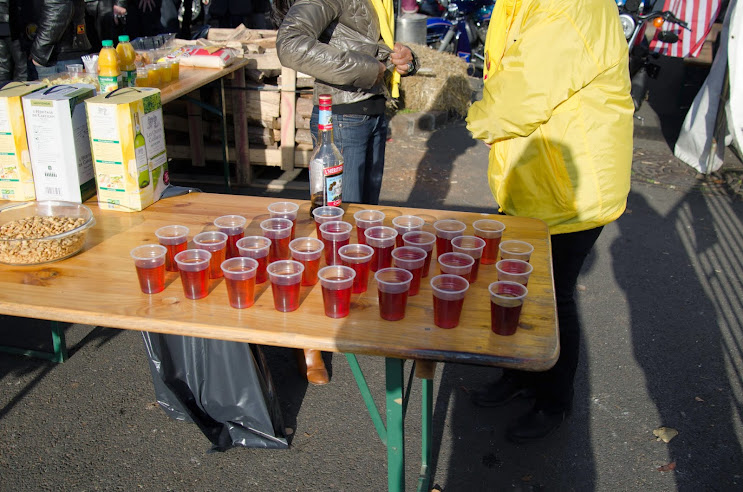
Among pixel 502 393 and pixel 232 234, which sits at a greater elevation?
pixel 232 234

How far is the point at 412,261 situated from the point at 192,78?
10.9 feet

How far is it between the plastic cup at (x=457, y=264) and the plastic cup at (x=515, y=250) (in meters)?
0.21

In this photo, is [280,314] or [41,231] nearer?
[280,314]

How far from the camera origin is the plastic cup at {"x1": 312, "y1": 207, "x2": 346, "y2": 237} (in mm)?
2252

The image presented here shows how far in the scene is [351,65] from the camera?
3193 millimetres

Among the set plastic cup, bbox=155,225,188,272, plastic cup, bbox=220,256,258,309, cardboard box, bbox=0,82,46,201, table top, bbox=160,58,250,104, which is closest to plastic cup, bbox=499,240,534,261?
plastic cup, bbox=220,256,258,309

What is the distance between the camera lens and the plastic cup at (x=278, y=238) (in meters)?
2.10

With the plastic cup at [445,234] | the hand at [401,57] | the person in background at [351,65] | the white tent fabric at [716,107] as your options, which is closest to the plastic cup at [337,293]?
the plastic cup at [445,234]

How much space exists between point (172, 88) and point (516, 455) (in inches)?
124

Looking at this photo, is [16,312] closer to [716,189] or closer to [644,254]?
[644,254]

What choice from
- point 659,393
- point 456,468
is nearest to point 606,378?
point 659,393

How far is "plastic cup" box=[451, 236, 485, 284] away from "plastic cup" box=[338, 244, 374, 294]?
0.31 meters

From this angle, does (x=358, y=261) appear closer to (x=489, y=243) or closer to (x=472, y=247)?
(x=472, y=247)

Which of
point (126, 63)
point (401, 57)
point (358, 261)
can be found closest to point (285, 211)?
point (358, 261)
